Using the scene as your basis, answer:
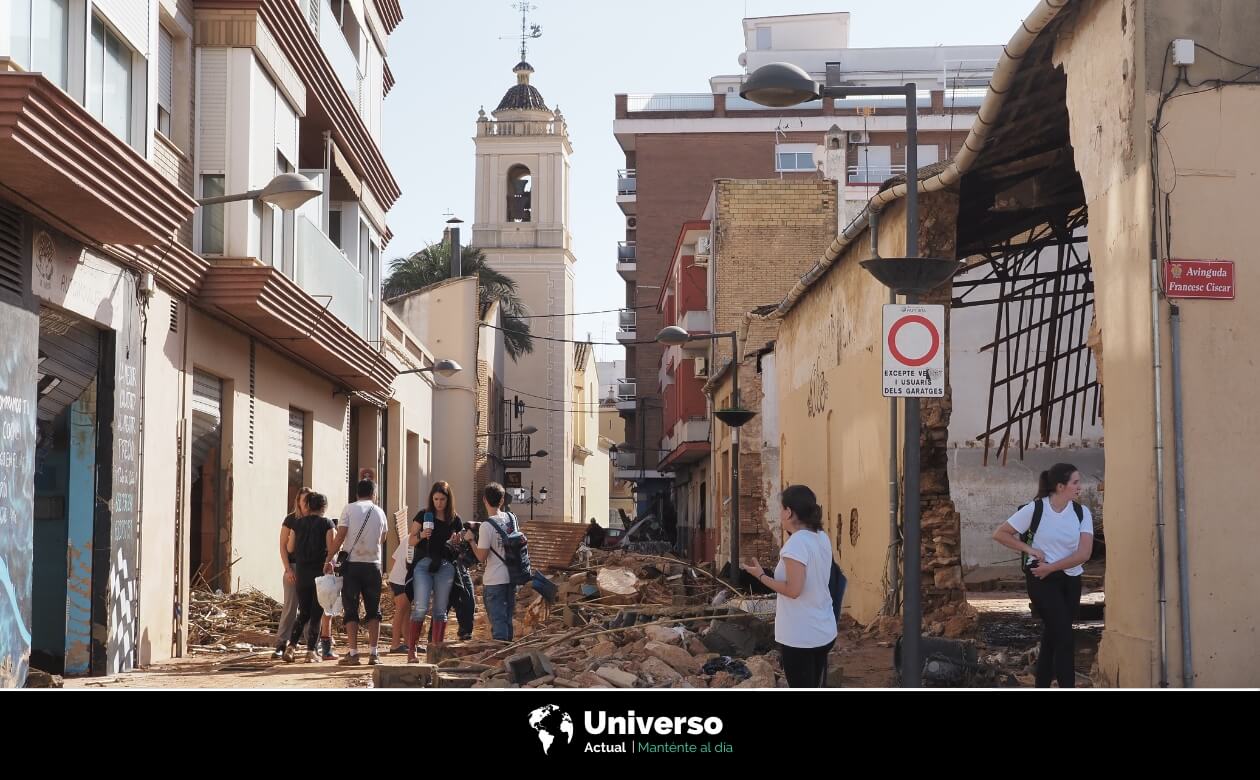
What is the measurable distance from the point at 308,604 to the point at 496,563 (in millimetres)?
2356

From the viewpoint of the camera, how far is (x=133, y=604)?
1330cm

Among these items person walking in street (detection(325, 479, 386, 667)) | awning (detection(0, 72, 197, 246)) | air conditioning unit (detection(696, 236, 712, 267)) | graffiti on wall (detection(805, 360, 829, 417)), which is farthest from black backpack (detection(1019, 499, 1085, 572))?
air conditioning unit (detection(696, 236, 712, 267))

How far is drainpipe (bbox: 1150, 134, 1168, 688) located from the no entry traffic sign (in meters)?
1.33

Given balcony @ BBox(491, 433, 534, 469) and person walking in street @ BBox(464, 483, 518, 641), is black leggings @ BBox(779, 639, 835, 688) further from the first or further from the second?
balcony @ BBox(491, 433, 534, 469)

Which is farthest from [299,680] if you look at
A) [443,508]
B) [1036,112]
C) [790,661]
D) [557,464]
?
[557,464]

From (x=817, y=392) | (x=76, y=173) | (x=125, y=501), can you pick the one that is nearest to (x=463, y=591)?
(x=125, y=501)

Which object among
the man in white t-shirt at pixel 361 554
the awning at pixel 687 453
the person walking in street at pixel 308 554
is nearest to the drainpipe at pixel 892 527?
the man in white t-shirt at pixel 361 554

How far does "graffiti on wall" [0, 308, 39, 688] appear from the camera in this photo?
10070mm

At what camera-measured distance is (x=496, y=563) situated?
1270 cm

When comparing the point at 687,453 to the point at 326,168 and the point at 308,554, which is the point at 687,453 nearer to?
the point at 326,168
